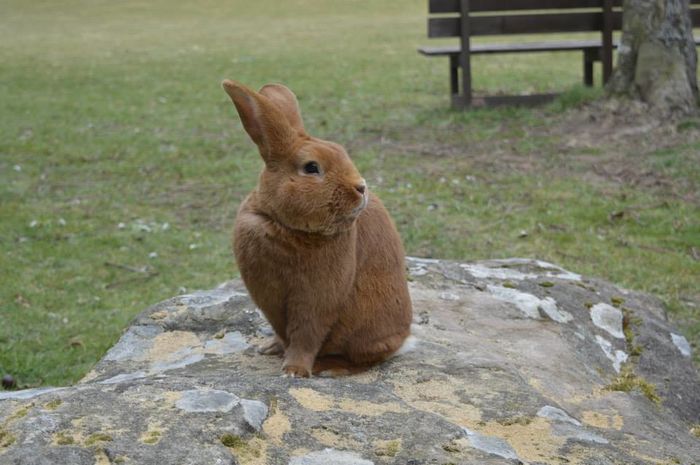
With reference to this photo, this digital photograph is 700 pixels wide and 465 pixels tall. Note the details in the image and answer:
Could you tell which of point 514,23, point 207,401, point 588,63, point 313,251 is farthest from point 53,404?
point 588,63

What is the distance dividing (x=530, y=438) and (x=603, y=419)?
1.99ft

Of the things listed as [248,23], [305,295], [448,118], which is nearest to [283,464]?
[305,295]

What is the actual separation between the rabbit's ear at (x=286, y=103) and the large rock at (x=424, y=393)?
0.92 meters

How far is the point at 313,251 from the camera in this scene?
3414mm

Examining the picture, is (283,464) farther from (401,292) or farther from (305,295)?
(401,292)

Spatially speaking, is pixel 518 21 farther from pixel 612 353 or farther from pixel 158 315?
pixel 158 315

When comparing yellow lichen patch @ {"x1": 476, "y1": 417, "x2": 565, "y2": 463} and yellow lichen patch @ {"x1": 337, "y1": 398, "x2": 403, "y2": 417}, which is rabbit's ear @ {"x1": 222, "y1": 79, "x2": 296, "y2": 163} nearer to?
yellow lichen patch @ {"x1": 337, "y1": 398, "x2": 403, "y2": 417}

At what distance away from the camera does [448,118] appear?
12.6 metres

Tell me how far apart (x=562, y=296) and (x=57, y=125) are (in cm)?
1008

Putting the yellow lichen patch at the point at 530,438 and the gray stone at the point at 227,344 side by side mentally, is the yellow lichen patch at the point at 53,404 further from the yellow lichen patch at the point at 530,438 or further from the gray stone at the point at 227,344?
the yellow lichen patch at the point at 530,438

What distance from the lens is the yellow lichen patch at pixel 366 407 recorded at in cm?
310

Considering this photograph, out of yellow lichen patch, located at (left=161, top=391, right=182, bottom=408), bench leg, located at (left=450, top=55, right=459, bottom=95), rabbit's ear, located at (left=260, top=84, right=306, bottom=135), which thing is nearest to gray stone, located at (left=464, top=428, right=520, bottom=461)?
yellow lichen patch, located at (left=161, top=391, right=182, bottom=408)

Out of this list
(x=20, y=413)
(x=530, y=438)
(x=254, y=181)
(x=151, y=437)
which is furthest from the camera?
(x=254, y=181)

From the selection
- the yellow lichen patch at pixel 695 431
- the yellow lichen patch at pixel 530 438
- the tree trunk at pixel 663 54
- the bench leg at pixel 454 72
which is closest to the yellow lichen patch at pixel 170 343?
the yellow lichen patch at pixel 530 438
